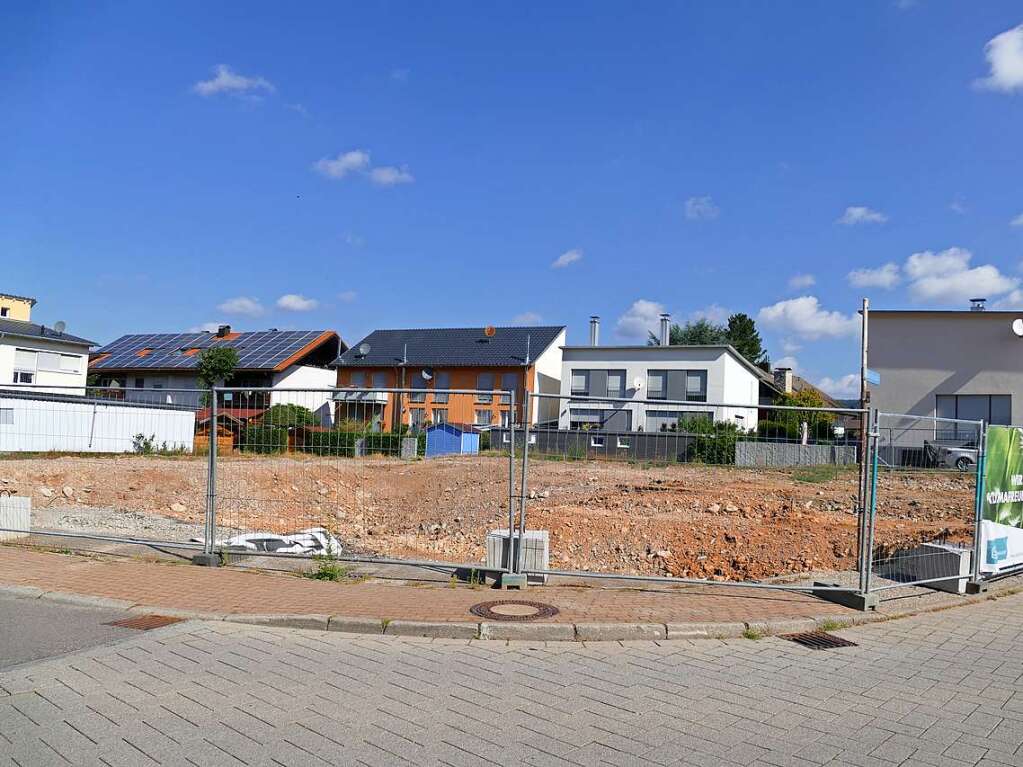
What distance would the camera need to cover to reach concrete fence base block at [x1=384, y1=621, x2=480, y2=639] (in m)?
7.35

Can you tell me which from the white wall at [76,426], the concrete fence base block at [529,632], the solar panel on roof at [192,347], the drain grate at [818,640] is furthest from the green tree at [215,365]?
the drain grate at [818,640]

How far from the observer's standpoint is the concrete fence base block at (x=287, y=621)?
7.56 metres

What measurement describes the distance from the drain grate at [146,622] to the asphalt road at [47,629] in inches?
4.0

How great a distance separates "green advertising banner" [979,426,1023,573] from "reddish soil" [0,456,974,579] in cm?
43

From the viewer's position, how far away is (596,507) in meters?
15.9

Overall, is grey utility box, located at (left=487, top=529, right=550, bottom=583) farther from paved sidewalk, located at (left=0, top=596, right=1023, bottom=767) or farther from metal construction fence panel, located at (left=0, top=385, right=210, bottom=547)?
metal construction fence panel, located at (left=0, top=385, right=210, bottom=547)

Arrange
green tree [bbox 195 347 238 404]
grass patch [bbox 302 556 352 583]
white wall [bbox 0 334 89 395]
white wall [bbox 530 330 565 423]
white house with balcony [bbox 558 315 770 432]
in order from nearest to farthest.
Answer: grass patch [bbox 302 556 352 583]
white wall [bbox 0 334 89 395]
white house with balcony [bbox 558 315 770 432]
green tree [bbox 195 347 238 404]
white wall [bbox 530 330 565 423]

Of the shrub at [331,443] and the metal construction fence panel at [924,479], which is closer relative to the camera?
the metal construction fence panel at [924,479]

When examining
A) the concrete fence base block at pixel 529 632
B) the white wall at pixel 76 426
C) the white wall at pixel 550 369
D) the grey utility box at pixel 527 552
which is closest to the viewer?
the concrete fence base block at pixel 529 632

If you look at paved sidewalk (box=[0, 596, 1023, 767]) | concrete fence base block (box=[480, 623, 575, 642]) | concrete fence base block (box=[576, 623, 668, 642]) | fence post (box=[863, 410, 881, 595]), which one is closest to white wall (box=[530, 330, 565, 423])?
fence post (box=[863, 410, 881, 595])

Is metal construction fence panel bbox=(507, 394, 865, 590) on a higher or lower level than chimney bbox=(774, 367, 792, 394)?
→ lower

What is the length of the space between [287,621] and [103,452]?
7.36m

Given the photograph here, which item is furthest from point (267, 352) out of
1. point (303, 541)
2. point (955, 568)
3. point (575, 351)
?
point (955, 568)

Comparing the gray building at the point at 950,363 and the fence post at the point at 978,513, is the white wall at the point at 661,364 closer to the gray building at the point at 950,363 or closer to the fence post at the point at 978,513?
the gray building at the point at 950,363
